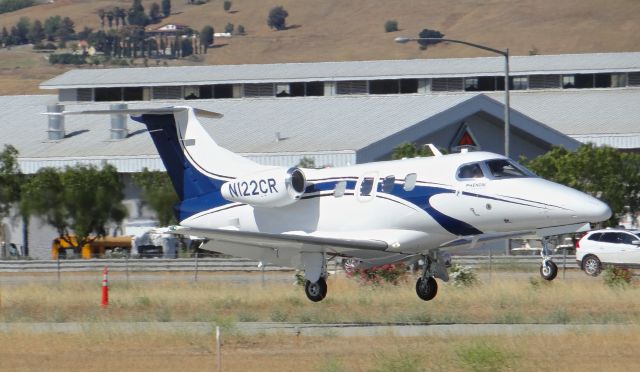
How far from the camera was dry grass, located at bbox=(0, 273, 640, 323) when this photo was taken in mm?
28922

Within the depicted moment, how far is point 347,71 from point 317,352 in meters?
50.4

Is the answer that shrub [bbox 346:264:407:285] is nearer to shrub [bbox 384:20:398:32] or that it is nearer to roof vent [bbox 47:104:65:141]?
roof vent [bbox 47:104:65:141]

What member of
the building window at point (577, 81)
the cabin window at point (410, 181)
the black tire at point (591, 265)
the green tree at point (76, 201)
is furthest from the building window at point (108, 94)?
the cabin window at point (410, 181)

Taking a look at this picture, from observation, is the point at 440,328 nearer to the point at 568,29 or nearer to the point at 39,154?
the point at 39,154

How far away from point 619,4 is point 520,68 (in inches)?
4501

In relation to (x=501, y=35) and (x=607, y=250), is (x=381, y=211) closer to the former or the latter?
(x=607, y=250)

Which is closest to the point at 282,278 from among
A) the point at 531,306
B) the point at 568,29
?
the point at 531,306

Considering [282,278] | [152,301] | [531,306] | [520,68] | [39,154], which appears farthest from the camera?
[520,68]

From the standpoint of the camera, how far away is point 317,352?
22328mm

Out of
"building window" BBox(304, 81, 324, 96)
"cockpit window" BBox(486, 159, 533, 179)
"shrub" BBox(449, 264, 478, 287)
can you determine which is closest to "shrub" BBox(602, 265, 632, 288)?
"shrub" BBox(449, 264, 478, 287)

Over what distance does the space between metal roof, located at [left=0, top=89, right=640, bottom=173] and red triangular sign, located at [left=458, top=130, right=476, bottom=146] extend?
1071mm

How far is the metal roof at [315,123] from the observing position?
56844 mm

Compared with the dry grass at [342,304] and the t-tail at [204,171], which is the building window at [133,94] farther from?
the t-tail at [204,171]

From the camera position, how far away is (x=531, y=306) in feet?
102
